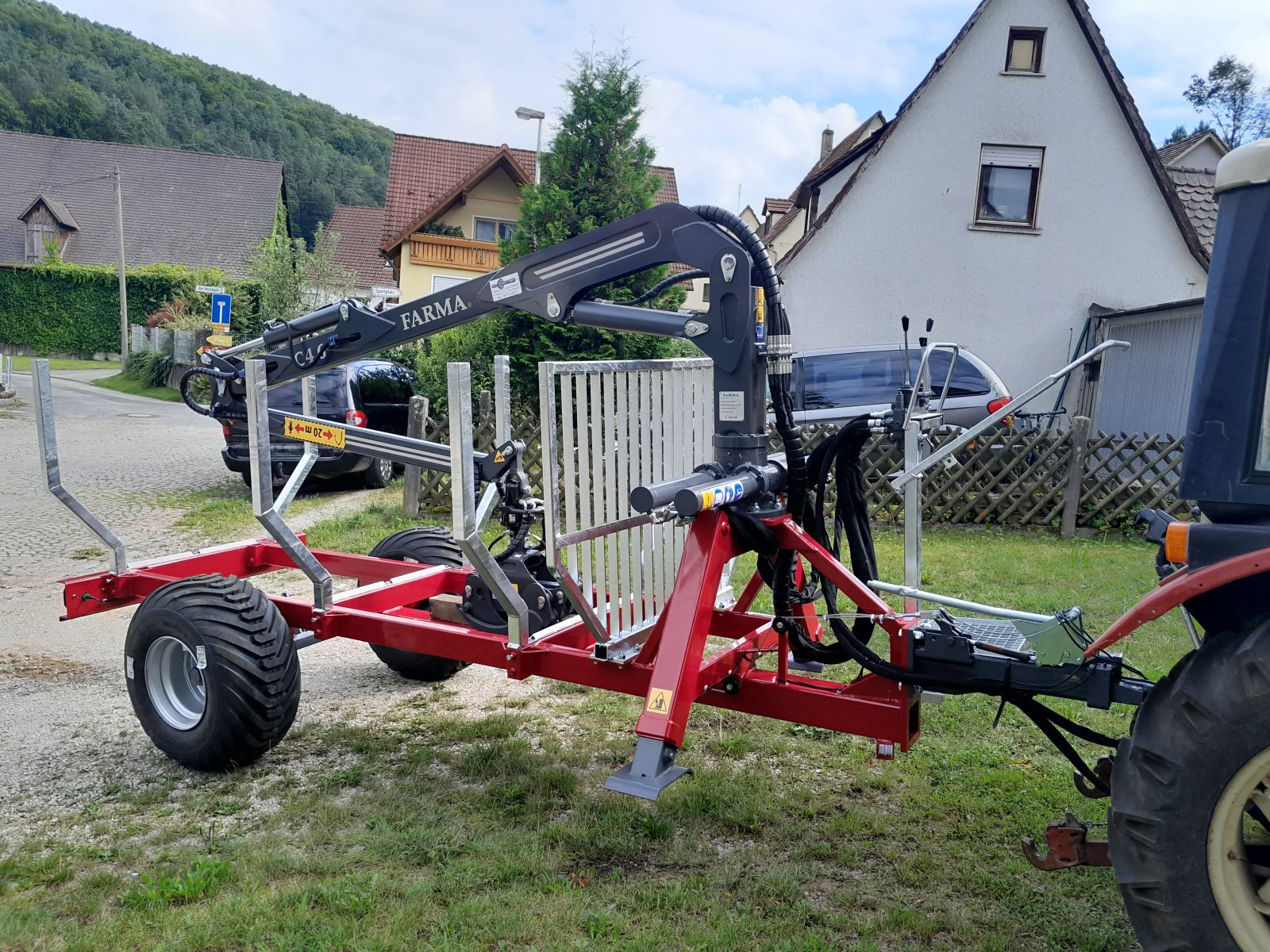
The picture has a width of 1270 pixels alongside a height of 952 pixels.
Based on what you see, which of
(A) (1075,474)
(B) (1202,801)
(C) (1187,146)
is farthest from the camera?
(C) (1187,146)

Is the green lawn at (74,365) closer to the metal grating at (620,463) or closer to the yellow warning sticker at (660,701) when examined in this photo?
the metal grating at (620,463)

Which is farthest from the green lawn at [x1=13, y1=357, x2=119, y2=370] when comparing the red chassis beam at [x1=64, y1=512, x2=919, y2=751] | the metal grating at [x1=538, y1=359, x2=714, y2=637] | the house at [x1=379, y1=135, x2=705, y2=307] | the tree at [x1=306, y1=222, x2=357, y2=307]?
the metal grating at [x1=538, y1=359, x2=714, y2=637]

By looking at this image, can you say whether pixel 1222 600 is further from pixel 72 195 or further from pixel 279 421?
pixel 72 195

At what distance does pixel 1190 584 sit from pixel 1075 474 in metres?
8.58

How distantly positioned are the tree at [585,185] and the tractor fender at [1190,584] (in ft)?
30.5

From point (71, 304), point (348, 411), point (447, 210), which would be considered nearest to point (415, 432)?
point (348, 411)

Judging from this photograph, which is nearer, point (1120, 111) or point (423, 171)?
point (1120, 111)

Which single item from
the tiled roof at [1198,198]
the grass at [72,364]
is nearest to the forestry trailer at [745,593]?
the tiled roof at [1198,198]

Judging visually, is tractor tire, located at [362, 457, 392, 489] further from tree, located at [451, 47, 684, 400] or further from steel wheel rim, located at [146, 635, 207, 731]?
steel wheel rim, located at [146, 635, 207, 731]

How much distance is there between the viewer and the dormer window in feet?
51.6

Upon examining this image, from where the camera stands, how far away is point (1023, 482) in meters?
10.6

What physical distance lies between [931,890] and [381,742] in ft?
8.79

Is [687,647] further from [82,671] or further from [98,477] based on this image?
[98,477]

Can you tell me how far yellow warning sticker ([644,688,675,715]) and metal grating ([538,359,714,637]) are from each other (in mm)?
534
